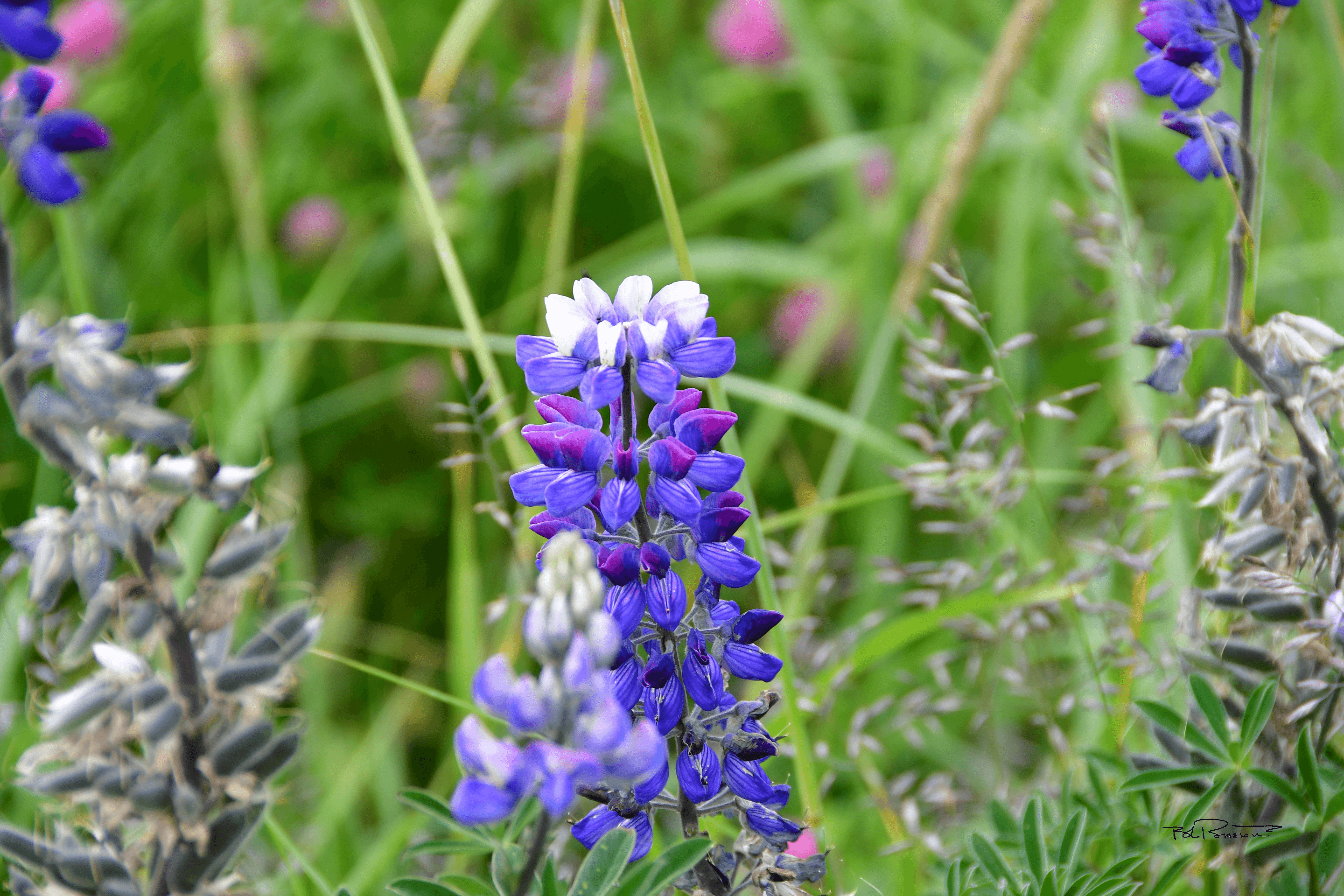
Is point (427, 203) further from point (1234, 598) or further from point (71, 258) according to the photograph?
point (1234, 598)

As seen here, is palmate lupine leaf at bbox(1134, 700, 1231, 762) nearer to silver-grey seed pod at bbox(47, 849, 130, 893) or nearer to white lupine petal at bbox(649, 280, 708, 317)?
white lupine petal at bbox(649, 280, 708, 317)

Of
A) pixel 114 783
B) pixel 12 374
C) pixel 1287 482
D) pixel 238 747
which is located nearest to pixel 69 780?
pixel 114 783

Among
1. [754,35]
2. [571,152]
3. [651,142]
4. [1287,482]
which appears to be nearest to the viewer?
[1287,482]

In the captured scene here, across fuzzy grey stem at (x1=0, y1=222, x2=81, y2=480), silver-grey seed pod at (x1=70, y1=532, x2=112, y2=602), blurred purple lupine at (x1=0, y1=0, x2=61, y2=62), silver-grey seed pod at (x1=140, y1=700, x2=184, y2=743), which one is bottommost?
silver-grey seed pod at (x1=140, y1=700, x2=184, y2=743)

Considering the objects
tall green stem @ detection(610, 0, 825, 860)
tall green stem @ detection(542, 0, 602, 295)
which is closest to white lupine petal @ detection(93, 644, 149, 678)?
tall green stem @ detection(610, 0, 825, 860)

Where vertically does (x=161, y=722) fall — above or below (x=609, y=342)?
below

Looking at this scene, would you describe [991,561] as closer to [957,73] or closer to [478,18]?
[478,18]

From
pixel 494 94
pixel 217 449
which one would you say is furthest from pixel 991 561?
pixel 494 94

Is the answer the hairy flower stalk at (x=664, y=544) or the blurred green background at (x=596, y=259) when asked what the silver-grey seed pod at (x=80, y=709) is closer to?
the hairy flower stalk at (x=664, y=544)
